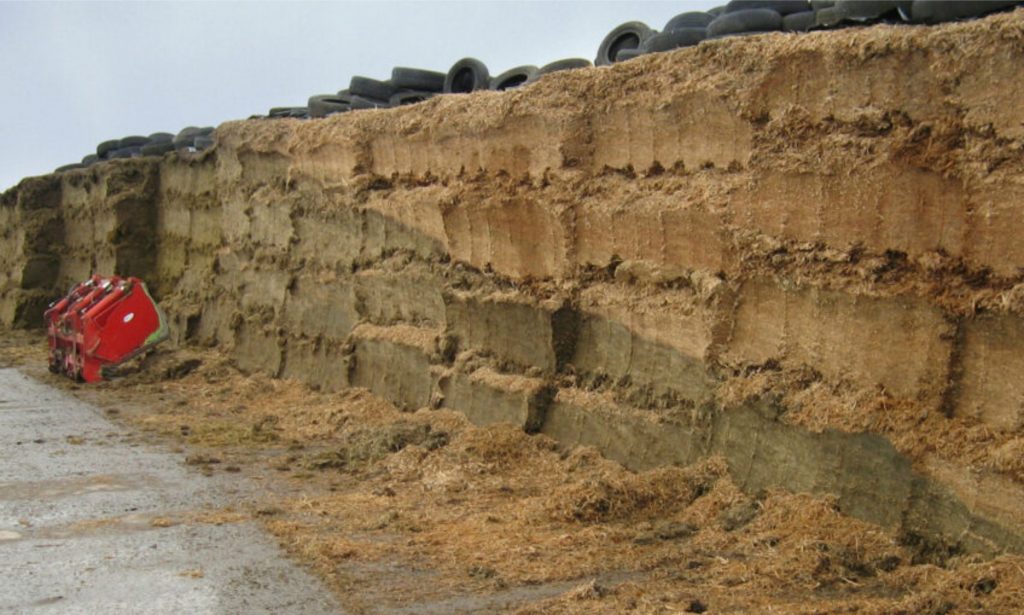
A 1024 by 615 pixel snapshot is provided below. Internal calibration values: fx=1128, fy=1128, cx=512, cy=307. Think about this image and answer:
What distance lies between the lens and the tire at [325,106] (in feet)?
41.8

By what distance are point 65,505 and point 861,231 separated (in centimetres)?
506

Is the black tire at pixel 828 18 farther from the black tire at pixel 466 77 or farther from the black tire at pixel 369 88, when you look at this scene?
the black tire at pixel 369 88

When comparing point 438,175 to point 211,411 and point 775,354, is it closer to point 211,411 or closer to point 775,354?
point 211,411

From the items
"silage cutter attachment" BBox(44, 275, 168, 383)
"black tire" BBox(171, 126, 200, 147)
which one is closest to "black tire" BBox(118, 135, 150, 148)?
"black tire" BBox(171, 126, 200, 147)

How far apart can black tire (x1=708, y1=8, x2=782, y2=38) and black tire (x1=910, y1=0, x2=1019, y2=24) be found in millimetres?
1507

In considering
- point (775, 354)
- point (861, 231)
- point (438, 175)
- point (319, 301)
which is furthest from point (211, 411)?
point (861, 231)

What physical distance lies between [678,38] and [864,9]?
1905 millimetres

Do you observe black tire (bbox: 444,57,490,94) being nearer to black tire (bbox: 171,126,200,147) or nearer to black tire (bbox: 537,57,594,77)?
black tire (bbox: 537,57,594,77)

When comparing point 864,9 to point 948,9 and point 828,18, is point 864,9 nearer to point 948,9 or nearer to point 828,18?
point 828,18

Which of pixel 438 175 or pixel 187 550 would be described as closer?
pixel 187 550

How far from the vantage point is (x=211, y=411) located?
10961 millimetres

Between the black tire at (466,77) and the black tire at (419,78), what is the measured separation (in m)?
0.26

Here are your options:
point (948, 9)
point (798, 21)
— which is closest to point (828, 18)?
point (798, 21)

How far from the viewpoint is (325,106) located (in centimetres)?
1278
